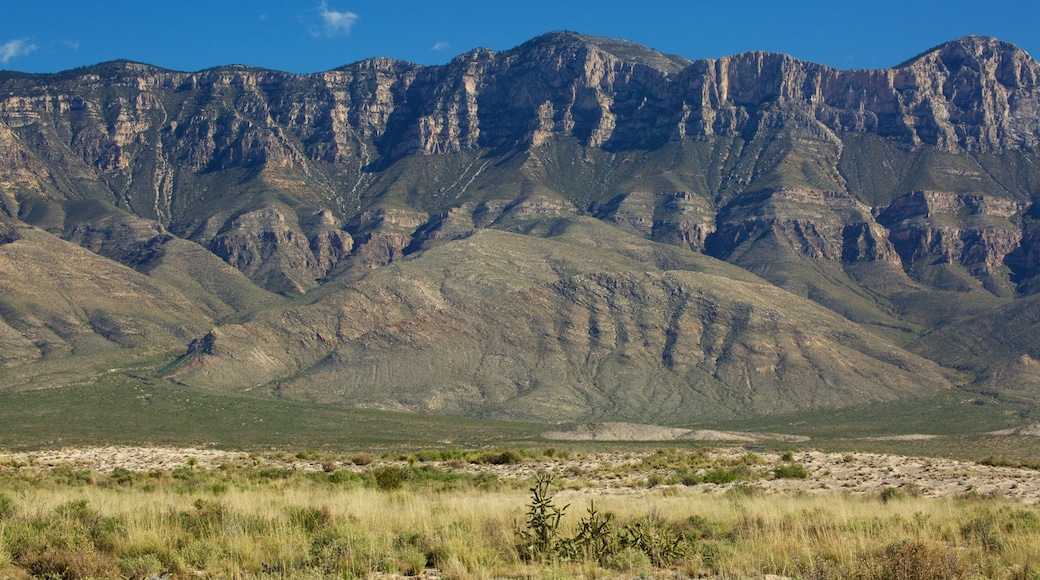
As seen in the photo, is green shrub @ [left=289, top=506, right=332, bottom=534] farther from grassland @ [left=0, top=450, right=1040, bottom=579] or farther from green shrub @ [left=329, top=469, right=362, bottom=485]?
green shrub @ [left=329, top=469, right=362, bottom=485]

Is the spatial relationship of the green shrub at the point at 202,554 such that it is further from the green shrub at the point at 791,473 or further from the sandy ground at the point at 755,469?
the green shrub at the point at 791,473

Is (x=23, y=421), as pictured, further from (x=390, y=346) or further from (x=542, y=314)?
(x=542, y=314)

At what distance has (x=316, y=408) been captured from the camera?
132250 mm

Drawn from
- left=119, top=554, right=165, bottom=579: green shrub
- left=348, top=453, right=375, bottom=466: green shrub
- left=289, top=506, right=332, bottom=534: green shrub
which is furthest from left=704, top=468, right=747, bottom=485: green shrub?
left=119, top=554, right=165, bottom=579: green shrub

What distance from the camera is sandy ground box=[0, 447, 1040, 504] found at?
1046 inches

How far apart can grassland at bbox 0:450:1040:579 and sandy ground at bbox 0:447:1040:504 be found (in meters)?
3.78

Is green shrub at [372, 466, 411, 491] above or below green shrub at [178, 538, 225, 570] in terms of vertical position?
below

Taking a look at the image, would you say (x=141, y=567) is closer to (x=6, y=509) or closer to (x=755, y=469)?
(x=6, y=509)

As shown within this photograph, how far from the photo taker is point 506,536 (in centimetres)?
1596

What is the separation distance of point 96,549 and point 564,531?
22.9ft

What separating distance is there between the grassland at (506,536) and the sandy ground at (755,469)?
3785mm

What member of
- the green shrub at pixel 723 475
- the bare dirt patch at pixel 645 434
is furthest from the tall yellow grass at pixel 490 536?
the bare dirt patch at pixel 645 434

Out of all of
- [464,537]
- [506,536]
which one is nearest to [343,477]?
[464,537]

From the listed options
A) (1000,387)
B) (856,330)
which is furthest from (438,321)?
(1000,387)
